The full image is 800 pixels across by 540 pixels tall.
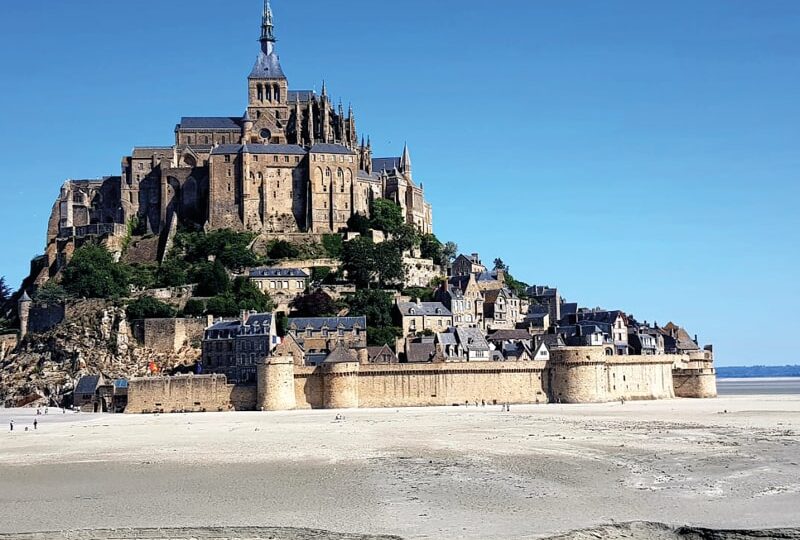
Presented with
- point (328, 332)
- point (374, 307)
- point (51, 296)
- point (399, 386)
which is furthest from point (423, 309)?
point (51, 296)

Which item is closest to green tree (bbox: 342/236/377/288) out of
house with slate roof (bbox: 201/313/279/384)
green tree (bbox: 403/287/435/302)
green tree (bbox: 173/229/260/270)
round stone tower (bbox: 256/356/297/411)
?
green tree (bbox: 403/287/435/302)

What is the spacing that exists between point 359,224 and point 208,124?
19.8 meters

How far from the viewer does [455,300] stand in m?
75.5

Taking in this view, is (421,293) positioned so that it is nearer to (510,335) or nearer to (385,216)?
(510,335)

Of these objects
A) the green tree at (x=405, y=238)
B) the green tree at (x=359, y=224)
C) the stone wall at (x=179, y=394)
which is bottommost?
the stone wall at (x=179, y=394)

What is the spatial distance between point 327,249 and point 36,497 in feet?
188

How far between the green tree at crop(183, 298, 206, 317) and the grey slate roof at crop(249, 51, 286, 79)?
33352 mm

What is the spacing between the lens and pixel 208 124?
97125mm

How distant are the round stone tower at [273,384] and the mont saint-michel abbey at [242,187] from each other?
104ft

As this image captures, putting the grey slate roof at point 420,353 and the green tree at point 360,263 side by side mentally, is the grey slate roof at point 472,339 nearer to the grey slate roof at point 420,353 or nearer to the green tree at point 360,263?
the grey slate roof at point 420,353

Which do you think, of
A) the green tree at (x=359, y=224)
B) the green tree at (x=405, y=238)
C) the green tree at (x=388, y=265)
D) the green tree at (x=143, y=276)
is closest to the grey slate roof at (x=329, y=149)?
the green tree at (x=359, y=224)

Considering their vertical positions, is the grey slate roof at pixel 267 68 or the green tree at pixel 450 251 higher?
the grey slate roof at pixel 267 68

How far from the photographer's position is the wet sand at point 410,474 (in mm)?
25297

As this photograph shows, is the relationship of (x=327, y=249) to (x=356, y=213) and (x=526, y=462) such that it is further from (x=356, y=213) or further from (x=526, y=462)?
(x=526, y=462)
